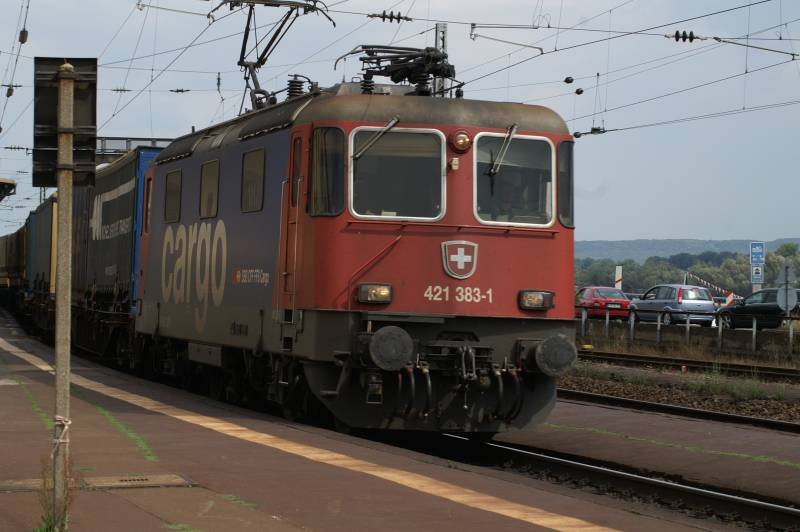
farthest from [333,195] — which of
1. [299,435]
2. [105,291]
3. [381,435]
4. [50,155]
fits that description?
[105,291]

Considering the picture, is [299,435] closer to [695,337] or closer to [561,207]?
[561,207]

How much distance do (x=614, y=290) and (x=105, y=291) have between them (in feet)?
74.8

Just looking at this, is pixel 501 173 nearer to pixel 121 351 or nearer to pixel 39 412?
pixel 39 412

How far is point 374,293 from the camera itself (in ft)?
37.5

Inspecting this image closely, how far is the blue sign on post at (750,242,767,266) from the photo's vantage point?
33331 millimetres

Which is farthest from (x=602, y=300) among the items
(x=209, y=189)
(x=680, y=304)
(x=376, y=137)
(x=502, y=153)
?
(x=376, y=137)

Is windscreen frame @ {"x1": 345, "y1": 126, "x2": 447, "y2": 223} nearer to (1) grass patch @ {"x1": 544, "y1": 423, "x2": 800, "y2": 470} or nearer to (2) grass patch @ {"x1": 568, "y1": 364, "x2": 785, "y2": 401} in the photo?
(1) grass patch @ {"x1": 544, "y1": 423, "x2": 800, "y2": 470}

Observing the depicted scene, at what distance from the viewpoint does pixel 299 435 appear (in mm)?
11258

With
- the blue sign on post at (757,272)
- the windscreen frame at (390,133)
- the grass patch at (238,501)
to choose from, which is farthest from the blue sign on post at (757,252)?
the grass patch at (238,501)

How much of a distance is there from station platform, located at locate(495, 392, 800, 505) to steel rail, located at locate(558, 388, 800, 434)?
31cm

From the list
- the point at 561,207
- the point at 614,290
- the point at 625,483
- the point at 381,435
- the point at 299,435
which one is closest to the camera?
the point at 625,483

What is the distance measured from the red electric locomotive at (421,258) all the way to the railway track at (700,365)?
1026cm

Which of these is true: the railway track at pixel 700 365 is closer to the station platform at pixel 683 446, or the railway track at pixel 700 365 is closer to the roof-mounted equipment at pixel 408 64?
the station platform at pixel 683 446

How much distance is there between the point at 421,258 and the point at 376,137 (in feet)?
4.12
